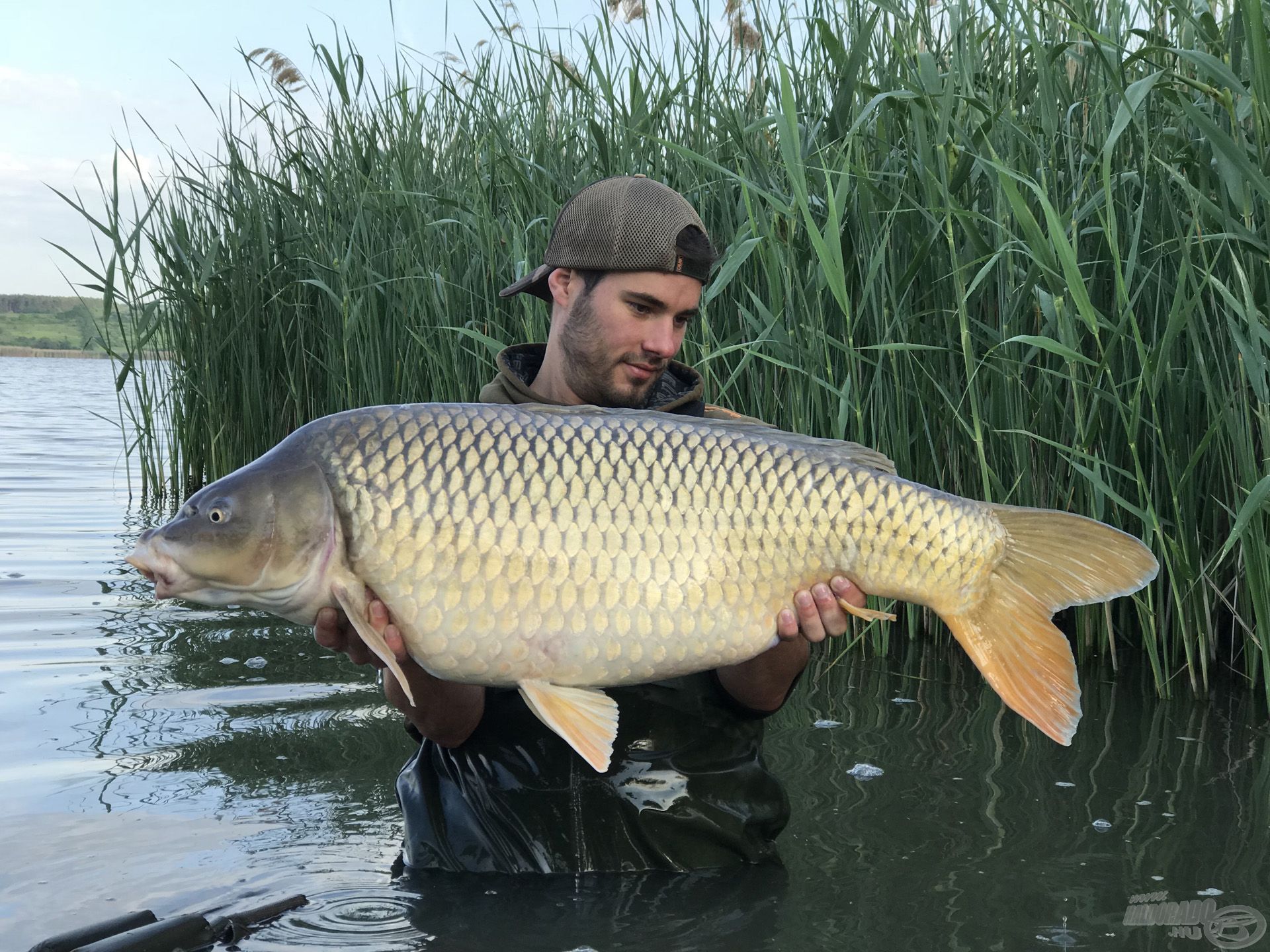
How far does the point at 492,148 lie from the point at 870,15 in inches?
53.0

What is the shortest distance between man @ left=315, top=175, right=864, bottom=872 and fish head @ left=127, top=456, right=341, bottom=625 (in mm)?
314

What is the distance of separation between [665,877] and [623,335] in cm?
94

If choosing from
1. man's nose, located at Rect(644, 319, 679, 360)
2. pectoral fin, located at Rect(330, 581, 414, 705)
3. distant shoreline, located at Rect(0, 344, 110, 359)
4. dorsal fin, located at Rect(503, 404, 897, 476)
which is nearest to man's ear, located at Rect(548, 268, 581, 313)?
man's nose, located at Rect(644, 319, 679, 360)

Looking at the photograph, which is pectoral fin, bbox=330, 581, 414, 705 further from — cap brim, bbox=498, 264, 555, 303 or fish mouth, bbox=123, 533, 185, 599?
cap brim, bbox=498, 264, 555, 303

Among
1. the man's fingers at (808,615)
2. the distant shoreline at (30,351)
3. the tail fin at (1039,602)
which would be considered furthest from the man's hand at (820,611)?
the distant shoreline at (30,351)

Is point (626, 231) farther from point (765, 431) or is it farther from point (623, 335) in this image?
point (765, 431)

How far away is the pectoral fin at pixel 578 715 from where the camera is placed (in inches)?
68.4

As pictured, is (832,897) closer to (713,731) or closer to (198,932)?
(713,731)

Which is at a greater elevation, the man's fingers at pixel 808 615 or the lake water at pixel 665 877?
the man's fingers at pixel 808 615

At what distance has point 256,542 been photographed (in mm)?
1745

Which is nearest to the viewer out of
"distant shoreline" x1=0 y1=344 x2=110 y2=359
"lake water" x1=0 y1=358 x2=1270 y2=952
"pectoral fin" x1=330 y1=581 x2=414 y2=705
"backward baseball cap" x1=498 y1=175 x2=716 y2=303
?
"pectoral fin" x1=330 y1=581 x2=414 y2=705

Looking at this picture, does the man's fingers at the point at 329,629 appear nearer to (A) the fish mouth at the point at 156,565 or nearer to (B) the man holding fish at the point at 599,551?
(B) the man holding fish at the point at 599,551

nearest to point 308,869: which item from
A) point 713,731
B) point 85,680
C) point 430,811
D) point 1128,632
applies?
point 430,811

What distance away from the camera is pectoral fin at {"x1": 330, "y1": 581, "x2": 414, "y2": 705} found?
1688 mm
